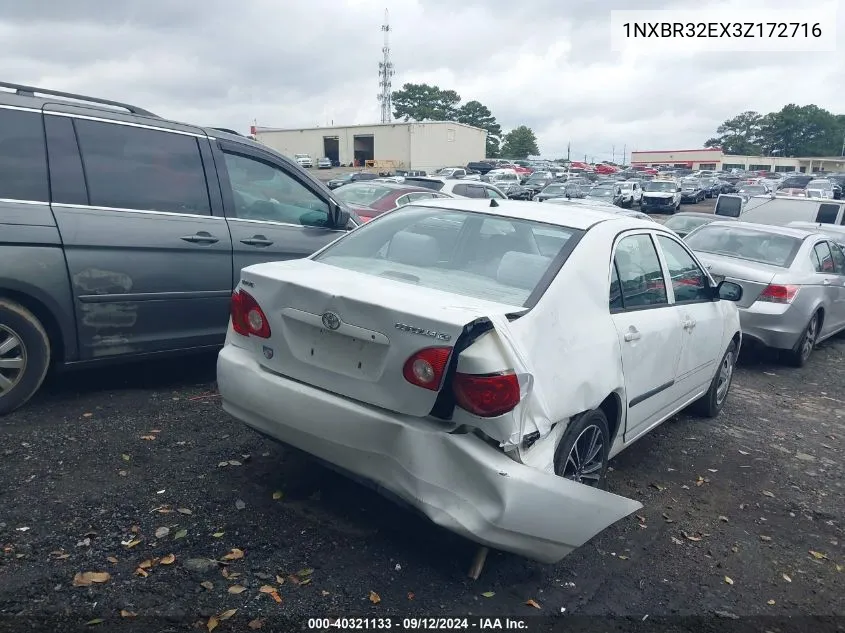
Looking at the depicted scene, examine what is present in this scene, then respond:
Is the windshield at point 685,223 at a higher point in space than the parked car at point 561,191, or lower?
lower

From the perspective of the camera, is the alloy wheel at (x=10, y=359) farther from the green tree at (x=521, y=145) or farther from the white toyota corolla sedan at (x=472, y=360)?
the green tree at (x=521, y=145)

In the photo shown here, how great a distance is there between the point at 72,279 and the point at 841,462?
5.39 metres

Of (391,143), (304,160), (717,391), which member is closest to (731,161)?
(391,143)

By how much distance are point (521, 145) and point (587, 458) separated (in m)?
110

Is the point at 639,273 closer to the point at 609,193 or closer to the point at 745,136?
the point at 609,193

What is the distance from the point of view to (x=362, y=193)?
11.6 m

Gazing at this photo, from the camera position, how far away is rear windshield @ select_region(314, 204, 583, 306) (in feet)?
11.4

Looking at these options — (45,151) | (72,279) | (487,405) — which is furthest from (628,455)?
(45,151)

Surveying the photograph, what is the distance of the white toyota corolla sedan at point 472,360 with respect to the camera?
9.40ft

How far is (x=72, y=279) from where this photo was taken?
14.4 ft

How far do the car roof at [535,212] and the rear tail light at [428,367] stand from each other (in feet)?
4.61

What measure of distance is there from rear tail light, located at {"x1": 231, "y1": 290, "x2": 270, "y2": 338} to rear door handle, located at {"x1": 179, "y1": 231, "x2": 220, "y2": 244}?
1.49 metres

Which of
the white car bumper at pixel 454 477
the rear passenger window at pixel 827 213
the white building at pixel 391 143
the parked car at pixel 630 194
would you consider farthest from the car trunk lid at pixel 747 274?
the white building at pixel 391 143

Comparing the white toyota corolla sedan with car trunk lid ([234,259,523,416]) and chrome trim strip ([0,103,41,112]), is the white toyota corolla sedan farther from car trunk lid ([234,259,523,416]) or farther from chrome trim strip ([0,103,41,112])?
chrome trim strip ([0,103,41,112])
